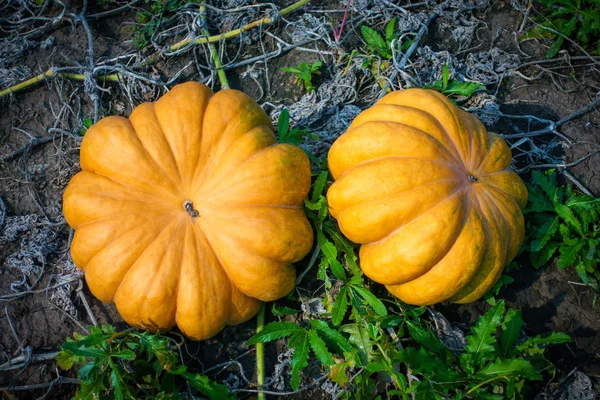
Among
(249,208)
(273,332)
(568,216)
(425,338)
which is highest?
(249,208)

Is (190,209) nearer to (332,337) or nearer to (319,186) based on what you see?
(319,186)

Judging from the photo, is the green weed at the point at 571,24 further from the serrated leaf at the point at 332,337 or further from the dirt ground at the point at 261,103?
the serrated leaf at the point at 332,337

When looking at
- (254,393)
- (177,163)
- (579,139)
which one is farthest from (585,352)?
(177,163)

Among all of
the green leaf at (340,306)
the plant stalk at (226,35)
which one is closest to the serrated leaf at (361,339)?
the green leaf at (340,306)

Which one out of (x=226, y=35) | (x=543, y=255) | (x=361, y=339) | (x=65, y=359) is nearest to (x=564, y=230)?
(x=543, y=255)

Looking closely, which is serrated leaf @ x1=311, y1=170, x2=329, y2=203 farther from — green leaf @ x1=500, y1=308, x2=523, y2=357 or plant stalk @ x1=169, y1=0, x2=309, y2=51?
plant stalk @ x1=169, y1=0, x2=309, y2=51

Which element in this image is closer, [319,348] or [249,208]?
[249,208]

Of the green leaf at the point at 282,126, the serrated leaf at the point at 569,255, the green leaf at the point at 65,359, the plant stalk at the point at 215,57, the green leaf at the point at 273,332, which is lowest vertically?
the serrated leaf at the point at 569,255
